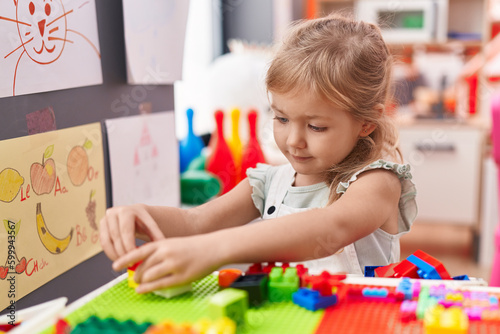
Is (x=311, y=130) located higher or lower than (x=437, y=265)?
higher

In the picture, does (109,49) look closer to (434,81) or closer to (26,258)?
(26,258)

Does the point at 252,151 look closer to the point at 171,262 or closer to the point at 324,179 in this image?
the point at 324,179

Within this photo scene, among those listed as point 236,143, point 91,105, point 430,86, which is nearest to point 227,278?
point 91,105

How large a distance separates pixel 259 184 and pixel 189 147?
0.63 m

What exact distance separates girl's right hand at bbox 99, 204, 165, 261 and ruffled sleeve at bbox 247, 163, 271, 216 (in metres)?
0.30

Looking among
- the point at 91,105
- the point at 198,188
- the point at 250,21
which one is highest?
the point at 250,21

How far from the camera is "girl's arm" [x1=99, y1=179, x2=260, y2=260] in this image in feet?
1.82

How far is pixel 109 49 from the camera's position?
3.08ft

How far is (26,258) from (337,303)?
1.52 feet

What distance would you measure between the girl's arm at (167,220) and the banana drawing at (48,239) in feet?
0.59

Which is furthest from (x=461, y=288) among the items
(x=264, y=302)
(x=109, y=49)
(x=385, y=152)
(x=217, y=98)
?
(x=217, y=98)

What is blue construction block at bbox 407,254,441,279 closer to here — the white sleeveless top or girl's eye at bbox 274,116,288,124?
the white sleeveless top

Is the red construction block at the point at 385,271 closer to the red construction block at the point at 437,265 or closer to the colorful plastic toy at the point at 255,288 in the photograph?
the red construction block at the point at 437,265

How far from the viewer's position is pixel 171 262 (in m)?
0.48
